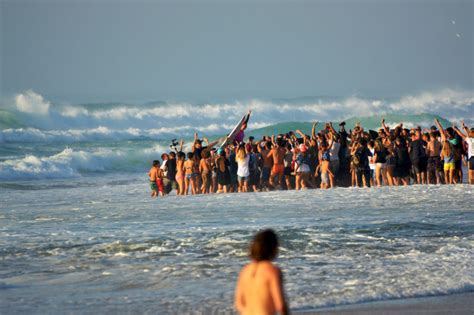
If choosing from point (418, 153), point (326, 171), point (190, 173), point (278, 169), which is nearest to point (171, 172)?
point (190, 173)

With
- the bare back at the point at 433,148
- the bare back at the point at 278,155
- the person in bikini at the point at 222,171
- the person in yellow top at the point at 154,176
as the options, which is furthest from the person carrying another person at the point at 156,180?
the bare back at the point at 433,148

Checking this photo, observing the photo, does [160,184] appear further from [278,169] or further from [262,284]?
[262,284]

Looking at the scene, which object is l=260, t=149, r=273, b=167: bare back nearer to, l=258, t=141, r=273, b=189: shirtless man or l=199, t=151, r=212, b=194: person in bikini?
l=258, t=141, r=273, b=189: shirtless man

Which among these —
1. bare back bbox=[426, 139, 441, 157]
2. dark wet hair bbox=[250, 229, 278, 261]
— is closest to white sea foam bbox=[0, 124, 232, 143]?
bare back bbox=[426, 139, 441, 157]

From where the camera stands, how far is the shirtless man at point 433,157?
23.0 metres

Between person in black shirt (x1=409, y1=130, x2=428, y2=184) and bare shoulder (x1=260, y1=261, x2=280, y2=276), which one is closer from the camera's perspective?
bare shoulder (x1=260, y1=261, x2=280, y2=276)

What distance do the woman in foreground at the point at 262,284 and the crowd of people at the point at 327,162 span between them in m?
16.1

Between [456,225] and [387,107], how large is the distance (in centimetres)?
7889

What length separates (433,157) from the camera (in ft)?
76.6

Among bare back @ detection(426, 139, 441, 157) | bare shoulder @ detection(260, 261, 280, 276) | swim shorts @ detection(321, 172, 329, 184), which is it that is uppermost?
bare back @ detection(426, 139, 441, 157)

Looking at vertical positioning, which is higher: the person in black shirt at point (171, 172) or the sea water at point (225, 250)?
the person in black shirt at point (171, 172)

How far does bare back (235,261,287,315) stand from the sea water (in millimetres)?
3871

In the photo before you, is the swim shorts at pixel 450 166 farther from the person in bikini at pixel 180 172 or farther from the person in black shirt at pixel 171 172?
the person in black shirt at pixel 171 172

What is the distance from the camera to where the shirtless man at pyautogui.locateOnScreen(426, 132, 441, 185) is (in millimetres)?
23047
